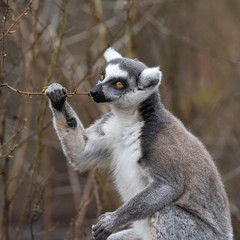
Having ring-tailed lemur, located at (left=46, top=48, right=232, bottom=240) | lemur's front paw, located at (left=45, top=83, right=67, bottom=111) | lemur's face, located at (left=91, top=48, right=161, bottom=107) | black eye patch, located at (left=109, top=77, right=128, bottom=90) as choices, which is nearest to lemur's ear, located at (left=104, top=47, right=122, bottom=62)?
ring-tailed lemur, located at (left=46, top=48, right=232, bottom=240)

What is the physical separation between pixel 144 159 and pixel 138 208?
1.67ft

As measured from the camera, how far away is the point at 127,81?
5465mm

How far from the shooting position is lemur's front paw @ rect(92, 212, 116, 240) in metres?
5.14

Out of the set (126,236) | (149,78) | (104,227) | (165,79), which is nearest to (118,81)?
(149,78)

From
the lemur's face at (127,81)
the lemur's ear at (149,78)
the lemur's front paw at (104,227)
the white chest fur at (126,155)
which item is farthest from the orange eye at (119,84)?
the lemur's front paw at (104,227)

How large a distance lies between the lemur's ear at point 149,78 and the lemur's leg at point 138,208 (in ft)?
3.23

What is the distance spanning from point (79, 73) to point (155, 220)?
3960 mm

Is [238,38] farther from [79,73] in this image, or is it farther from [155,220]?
[155,220]

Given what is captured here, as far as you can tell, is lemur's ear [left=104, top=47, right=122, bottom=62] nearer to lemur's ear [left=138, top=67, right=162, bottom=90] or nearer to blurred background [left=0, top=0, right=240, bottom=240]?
lemur's ear [left=138, top=67, right=162, bottom=90]

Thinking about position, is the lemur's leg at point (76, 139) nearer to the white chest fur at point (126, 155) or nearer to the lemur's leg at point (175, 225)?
the white chest fur at point (126, 155)

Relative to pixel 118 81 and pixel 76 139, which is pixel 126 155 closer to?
pixel 76 139

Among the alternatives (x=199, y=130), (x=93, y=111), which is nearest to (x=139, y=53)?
(x=199, y=130)

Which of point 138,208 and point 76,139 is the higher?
point 76,139

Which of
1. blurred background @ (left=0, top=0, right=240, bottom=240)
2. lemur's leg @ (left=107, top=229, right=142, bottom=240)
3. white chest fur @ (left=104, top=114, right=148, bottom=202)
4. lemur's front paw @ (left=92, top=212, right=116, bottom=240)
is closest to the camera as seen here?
lemur's front paw @ (left=92, top=212, right=116, bottom=240)
